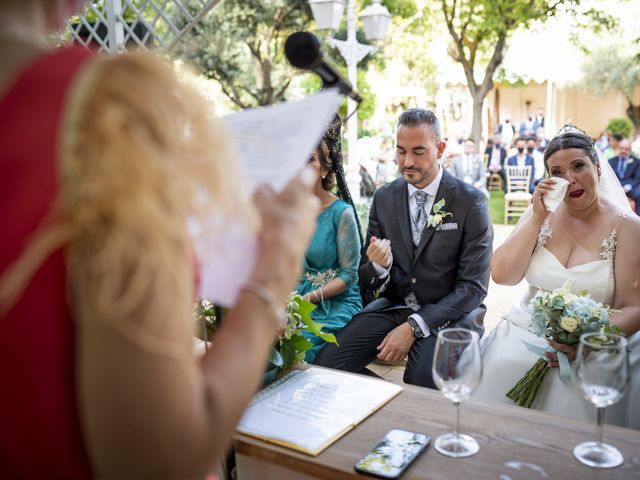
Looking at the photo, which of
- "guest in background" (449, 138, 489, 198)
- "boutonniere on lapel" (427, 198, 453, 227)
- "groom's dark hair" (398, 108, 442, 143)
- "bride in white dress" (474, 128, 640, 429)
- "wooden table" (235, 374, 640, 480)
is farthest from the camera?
"guest in background" (449, 138, 489, 198)

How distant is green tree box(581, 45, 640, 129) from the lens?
24.2 m

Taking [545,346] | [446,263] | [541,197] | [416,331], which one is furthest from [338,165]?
[545,346]

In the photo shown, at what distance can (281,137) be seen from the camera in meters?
0.88

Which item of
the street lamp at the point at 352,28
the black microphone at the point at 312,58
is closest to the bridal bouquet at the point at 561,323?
the black microphone at the point at 312,58

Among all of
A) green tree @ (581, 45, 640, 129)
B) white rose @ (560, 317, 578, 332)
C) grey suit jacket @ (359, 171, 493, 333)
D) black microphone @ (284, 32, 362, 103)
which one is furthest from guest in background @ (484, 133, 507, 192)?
black microphone @ (284, 32, 362, 103)

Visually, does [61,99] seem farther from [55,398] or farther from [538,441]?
[538,441]

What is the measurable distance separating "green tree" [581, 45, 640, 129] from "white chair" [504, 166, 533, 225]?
13.3 meters

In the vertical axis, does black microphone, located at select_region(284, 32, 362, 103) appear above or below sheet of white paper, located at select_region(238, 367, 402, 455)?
above

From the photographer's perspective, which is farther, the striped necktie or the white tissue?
the striped necktie

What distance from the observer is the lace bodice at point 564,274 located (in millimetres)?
3004

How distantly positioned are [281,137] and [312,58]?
1.47 ft

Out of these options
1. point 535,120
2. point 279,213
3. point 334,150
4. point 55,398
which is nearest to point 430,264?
point 334,150

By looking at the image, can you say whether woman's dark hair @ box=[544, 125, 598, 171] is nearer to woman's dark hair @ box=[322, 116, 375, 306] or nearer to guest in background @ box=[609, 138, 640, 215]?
woman's dark hair @ box=[322, 116, 375, 306]

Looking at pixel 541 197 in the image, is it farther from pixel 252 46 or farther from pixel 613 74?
pixel 613 74
